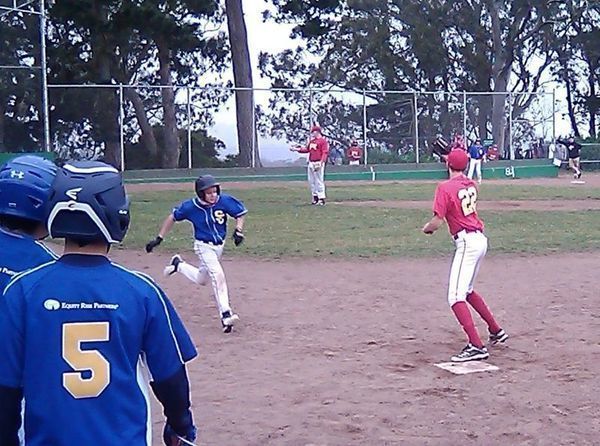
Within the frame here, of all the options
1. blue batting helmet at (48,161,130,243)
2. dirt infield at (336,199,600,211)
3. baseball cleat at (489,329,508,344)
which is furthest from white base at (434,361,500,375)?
dirt infield at (336,199,600,211)

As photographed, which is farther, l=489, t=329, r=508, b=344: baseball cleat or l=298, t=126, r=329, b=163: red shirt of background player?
l=298, t=126, r=329, b=163: red shirt of background player

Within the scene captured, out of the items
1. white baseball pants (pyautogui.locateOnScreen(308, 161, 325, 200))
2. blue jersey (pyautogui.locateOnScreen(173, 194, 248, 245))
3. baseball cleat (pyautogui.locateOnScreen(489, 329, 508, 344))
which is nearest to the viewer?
baseball cleat (pyautogui.locateOnScreen(489, 329, 508, 344))

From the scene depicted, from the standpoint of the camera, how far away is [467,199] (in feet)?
26.6

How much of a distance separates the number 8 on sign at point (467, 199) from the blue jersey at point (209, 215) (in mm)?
2484

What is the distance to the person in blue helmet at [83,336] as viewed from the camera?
288 cm

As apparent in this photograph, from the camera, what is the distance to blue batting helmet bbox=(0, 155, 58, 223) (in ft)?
12.5

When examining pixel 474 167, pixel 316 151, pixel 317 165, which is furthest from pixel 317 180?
pixel 474 167

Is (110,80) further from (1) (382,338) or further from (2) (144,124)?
(1) (382,338)

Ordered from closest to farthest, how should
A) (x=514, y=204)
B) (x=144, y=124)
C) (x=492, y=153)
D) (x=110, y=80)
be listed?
(x=514, y=204)
(x=144, y=124)
(x=110, y=80)
(x=492, y=153)

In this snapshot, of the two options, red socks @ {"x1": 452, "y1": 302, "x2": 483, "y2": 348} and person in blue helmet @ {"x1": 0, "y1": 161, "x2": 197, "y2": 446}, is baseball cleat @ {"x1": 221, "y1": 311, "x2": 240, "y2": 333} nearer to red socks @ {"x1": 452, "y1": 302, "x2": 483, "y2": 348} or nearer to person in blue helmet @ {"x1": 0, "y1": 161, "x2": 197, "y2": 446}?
red socks @ {"x1": 452, "y1": 302, "x2": 483, "y2": 348}

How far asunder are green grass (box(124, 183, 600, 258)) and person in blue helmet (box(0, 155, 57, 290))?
35.9ft

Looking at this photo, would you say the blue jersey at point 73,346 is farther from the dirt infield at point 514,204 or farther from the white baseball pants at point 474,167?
the white baseball pants at point 474,167

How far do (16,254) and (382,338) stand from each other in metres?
5.47

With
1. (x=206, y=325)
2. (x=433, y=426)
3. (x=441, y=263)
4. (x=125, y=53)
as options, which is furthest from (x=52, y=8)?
(x=433, y=426)
